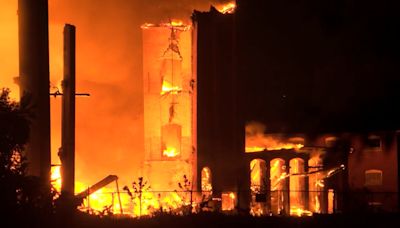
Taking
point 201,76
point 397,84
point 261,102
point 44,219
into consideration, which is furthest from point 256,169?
point 44,219

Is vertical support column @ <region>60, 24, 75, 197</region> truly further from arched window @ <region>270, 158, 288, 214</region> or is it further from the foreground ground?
arched window @ <region>270, 158, 288, 214</region>

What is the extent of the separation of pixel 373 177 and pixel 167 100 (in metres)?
13.3

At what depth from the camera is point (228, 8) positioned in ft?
111

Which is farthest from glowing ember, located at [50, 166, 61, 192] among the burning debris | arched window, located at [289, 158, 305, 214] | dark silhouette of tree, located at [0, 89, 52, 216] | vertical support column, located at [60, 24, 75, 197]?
arched window, located at [289, 158, 305, 214]

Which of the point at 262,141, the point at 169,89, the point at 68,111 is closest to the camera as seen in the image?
the point at 68,111

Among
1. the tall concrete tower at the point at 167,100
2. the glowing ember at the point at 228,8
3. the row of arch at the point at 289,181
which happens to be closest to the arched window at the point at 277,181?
the row of arch at the point at 289,181

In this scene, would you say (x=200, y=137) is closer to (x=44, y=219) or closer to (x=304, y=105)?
(x=304, y=105)

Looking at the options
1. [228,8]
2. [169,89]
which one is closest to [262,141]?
[169,89]

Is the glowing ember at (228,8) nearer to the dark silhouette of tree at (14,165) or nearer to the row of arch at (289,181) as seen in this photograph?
the row of arch at (289,181)

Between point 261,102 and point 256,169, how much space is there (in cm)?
1106

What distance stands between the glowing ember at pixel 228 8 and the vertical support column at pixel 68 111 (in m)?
14.3

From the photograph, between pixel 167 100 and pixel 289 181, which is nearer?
pixel 289 181

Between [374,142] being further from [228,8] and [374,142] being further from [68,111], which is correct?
[68,111]

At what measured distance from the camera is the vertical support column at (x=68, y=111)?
20.1 m
